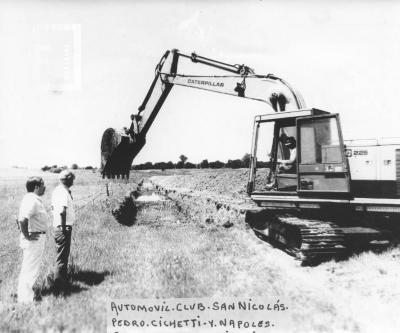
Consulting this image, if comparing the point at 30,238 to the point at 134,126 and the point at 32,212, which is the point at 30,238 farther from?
the point at 134,126

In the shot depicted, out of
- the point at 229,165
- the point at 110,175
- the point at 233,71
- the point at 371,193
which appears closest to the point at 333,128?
the point at 371,193

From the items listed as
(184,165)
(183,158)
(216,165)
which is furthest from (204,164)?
(183,158)

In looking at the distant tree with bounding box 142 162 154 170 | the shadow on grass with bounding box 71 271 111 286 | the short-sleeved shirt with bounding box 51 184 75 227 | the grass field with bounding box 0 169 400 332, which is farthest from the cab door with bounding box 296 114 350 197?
the distant tree with bounding box 142 162 154 170

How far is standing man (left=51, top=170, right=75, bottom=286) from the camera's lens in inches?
218

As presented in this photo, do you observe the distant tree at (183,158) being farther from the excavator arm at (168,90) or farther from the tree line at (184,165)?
the excavator arm at (168,90)

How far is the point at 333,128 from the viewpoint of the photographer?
7180 millimetres

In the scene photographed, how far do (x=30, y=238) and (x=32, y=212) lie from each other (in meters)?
0.35

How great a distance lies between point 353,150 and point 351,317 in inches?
147

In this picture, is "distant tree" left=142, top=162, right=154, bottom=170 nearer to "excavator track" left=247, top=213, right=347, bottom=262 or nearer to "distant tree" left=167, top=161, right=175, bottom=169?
"distant tree" left=167, top=161, right=175, bottom=169

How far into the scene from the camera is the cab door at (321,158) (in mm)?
6988

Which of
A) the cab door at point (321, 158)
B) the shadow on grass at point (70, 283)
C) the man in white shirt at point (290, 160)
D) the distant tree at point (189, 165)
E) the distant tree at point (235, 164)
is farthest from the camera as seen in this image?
the distant tree at point (189, 165)

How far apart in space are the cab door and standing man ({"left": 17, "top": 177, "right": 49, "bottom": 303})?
4665mm

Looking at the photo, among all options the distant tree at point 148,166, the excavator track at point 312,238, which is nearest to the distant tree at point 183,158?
the distant tree at point 148,166

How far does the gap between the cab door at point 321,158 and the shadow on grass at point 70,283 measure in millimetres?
4023
